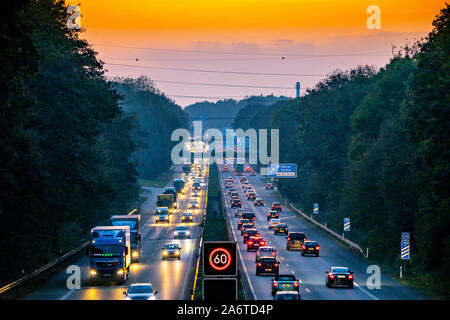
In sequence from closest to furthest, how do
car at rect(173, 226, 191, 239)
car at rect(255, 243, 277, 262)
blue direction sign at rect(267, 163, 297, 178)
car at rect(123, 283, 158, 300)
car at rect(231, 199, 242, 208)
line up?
car at rect(123, 283, 158, 300), car at rect(255, 243, 277, 262), car at rect(173, 226, 191, 239), blue direction sign at rect(267, 163, 297, 178), car at rect(231, 199, 242, 208)

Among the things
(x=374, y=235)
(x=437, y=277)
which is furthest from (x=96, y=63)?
(x=437, y=277)

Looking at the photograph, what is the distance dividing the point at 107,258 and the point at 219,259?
113ft

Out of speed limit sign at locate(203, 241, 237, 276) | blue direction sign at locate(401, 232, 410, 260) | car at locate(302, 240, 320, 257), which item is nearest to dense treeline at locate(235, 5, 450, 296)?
blue direction sign at locate(401, 232, 410, 260)

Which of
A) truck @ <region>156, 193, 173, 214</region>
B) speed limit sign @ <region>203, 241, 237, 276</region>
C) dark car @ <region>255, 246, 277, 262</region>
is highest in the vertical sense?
speed limit sign @ <region>203, 241, 237, 276</region>

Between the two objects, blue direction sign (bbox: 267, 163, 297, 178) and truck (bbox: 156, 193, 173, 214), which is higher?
blue direction sign (bbox: 267, 163, 297, 178)

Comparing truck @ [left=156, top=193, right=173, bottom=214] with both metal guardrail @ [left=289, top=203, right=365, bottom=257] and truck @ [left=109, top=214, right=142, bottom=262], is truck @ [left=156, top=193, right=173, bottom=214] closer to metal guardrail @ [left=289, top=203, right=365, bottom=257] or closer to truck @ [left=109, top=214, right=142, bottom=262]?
metal guardrail @ [left=289, top=203, right=365, bottom=257]

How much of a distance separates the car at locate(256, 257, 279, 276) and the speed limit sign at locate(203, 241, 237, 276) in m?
40.0

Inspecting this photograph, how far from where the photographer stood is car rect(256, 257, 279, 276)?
53.5m

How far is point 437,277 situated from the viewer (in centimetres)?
→ 5078

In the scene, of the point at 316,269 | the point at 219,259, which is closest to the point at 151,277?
the point at 316,269

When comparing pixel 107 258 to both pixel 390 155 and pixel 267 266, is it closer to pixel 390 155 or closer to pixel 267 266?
pixel 267 266

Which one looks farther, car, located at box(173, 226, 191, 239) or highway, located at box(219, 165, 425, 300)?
car, located at box(173, 226, 191, 239)

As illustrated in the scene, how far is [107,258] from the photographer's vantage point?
47.4m
